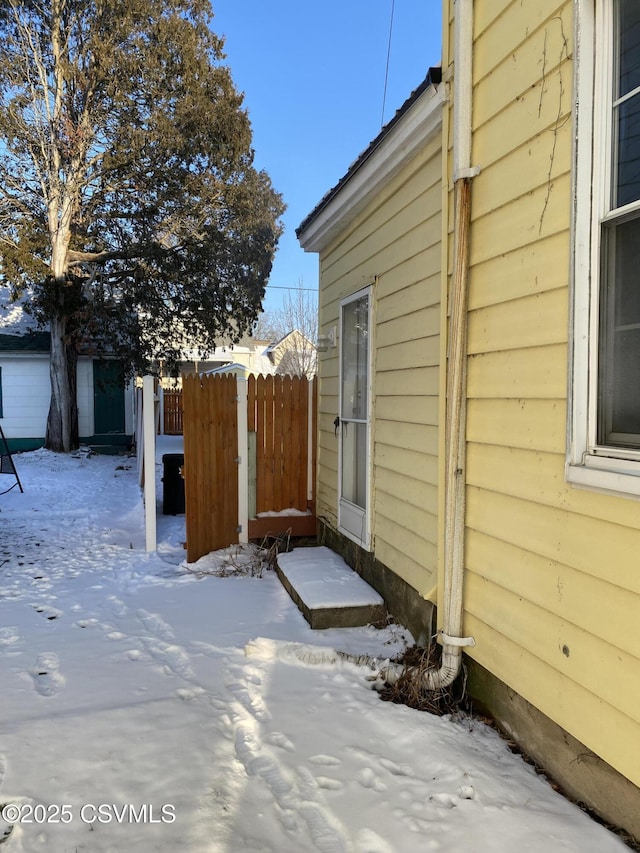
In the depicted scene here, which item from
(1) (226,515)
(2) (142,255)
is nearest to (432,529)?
(1) (226,515)

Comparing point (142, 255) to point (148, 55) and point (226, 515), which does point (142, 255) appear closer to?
point (148, 55)

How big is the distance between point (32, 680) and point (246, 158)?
1455cm

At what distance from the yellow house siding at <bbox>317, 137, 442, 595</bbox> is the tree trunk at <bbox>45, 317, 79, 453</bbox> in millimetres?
11754

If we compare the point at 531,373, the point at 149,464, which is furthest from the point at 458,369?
the point at 149,464

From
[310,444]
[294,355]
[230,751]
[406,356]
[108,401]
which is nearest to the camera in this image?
[230,751]

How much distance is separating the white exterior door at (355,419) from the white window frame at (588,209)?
2.55 m

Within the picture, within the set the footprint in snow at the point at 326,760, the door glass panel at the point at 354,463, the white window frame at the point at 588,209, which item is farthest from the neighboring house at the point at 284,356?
the white window frame at the point at 588,209

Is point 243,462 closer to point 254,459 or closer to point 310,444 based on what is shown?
point 254,459

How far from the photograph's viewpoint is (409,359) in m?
3.77

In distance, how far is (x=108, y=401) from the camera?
16.8m

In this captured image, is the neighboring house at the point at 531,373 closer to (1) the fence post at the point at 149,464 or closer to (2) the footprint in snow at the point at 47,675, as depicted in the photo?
(2) the footprint in snow at the point at 47,675

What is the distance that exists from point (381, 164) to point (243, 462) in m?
3.27

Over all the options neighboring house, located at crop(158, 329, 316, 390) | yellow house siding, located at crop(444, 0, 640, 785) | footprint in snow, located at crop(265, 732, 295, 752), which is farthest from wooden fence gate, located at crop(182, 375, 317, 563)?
neighboring house, located at crop(158, 329, 316, 390)

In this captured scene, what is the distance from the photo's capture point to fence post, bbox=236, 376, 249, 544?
6.09 m
